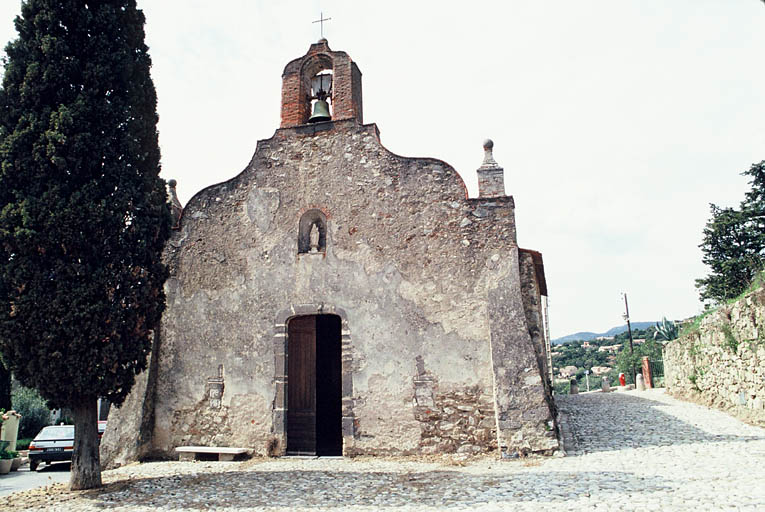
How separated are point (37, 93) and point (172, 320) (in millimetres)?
4373

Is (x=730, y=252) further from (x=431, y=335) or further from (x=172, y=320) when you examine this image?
(x=172, y=320)

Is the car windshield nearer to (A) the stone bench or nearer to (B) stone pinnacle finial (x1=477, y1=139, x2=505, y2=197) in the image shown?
(A) the stone bench

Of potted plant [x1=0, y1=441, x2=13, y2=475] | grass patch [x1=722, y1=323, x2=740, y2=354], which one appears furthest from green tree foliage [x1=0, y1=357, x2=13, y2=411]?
grass patch [x1=722, y1=323, x2=740, y2=354]

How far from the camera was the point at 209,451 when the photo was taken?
891 centimetres

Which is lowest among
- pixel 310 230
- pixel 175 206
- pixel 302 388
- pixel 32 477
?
pixel 32 477

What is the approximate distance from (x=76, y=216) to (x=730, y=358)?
1224 centimetres

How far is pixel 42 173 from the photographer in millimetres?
7117

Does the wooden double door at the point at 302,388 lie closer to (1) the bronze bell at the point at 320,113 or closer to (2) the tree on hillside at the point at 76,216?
(2) the tree on hillside at the point at 76,216

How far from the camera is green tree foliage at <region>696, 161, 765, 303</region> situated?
2367 cm

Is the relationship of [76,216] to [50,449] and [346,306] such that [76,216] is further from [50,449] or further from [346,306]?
[50,449]

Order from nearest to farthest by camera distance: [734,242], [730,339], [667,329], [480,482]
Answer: [480,482] → [730,339] → [734,242] → [667,329]

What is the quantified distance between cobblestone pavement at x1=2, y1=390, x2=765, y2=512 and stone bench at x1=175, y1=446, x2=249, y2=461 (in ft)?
0.69

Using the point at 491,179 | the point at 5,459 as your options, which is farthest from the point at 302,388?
the point at 5,459

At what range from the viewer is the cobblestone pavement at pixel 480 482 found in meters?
5.20
